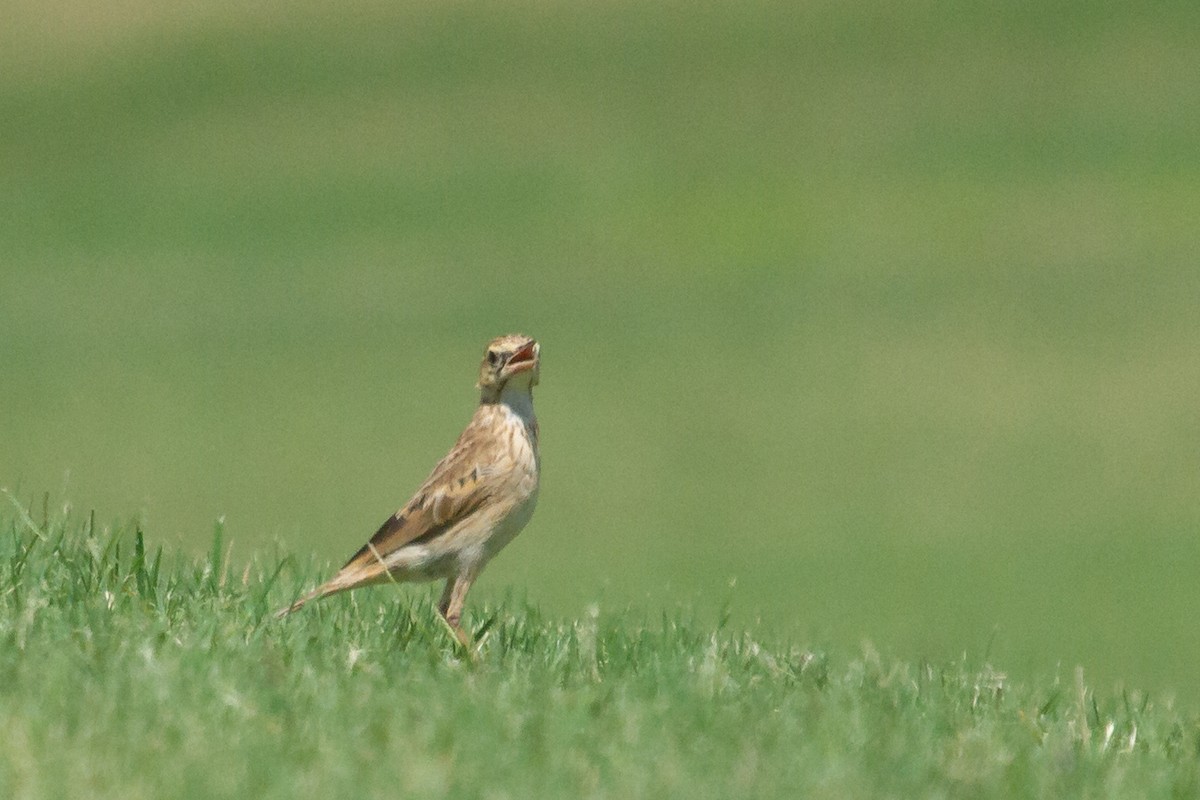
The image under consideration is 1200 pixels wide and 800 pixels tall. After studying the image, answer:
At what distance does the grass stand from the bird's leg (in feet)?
0.69

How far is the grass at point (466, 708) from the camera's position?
6.30m

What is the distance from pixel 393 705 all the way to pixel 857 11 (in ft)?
110

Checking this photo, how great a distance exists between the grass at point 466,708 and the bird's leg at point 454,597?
8.3 inches

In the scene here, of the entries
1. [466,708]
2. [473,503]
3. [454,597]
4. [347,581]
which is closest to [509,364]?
[473,503]

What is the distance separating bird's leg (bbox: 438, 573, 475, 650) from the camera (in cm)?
925

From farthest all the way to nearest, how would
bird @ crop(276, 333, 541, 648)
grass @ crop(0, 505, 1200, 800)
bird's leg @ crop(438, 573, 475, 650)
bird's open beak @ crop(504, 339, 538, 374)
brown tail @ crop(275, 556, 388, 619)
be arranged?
bird's open beak @ crop(504, 339, 538, 374), bird @ crop(276, 333, 541, 648), bird's leg @ crop(438, 573, 475, 650), brown tail @ crop(275, 556, 388, 619), grass @ crop(0, 505, 1200, 800)

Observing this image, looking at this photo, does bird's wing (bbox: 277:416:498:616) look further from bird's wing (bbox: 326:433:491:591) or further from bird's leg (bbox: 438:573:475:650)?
bird's leg (bbox: 438:573:475:650)

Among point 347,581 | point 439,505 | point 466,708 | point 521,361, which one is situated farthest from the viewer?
point 521,361

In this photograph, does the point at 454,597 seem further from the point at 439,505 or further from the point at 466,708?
the point at 466,708

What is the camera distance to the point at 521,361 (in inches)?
374

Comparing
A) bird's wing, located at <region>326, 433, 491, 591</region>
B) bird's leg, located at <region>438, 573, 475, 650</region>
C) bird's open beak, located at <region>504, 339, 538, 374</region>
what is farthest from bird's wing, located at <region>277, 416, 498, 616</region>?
bird's open beak, located at <region>504, 339, 538, 374</region>

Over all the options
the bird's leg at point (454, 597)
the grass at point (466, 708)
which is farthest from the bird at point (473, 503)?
the grass at point (466, 708)

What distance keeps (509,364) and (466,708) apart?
2796 millimetres

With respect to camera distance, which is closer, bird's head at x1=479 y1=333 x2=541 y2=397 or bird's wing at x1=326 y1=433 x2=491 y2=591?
bird's wing at x1=326 y1=433 x2=491 y2=591
